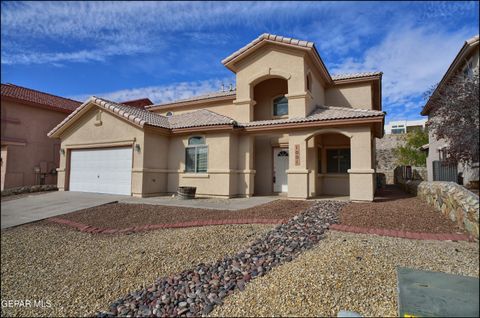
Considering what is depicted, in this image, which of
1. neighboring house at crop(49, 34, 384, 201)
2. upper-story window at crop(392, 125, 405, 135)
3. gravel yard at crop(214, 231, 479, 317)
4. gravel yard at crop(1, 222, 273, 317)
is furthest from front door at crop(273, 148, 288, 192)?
gravel yard at crop(214, 231, 479, 317)

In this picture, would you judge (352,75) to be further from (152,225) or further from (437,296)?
(437,296)

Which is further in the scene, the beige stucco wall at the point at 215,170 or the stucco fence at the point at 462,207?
the beige stucco wall at the point at 215,170

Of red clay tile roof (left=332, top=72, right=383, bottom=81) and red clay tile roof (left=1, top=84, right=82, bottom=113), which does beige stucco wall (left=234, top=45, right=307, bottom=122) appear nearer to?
red clay tile roof (left=332, top=72, right=383, bottom=81)

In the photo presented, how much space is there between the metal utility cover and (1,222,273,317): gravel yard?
2131 mm

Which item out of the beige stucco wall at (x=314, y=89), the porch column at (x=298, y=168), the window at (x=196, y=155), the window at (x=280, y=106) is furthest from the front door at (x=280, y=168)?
the window at (x=196, y=155)

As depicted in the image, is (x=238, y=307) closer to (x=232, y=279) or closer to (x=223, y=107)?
(x=232, y=279)

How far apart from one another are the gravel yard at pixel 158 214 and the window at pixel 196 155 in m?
4.72

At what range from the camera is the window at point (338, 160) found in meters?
15.7

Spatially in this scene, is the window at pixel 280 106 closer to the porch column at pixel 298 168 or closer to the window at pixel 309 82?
the window at pixel 309 82

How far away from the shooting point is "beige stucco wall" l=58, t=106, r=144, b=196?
14.3 metres

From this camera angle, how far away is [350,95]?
16969 millimetres

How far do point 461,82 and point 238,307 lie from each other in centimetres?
908

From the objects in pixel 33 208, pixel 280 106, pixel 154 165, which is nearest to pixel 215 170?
pixel 154 165

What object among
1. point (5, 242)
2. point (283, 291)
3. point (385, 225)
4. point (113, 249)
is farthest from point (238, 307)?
point (385, 225)
